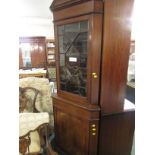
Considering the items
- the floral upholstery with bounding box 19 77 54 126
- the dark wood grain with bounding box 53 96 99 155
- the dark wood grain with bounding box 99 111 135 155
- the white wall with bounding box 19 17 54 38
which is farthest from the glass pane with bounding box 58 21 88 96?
the white wall with bounding box 19 17 54 38

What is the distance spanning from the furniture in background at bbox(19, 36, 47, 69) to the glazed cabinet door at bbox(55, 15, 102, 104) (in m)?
4.32

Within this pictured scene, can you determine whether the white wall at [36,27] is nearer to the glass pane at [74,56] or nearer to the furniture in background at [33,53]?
the furniture in background at [33,53]

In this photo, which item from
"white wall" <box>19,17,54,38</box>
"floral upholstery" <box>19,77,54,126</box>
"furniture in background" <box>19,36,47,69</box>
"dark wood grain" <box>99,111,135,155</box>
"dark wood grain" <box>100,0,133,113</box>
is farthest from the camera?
"furniture in background" <box>19,36,47,69</box>

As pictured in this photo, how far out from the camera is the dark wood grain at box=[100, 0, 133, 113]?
1384 mm

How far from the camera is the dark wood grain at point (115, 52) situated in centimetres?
138

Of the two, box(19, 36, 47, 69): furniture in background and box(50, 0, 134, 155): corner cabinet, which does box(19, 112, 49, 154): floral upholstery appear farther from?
box(19, 36, 47, 69): furniture in background

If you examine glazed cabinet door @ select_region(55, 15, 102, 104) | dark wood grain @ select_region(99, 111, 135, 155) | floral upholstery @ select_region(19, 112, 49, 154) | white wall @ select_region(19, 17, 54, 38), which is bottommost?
dark wood grain @ select_region(99, 111, 135, 155)

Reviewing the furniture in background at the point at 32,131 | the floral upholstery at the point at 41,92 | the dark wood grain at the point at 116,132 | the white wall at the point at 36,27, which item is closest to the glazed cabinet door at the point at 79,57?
the dark wood grain at the point at 116,132
